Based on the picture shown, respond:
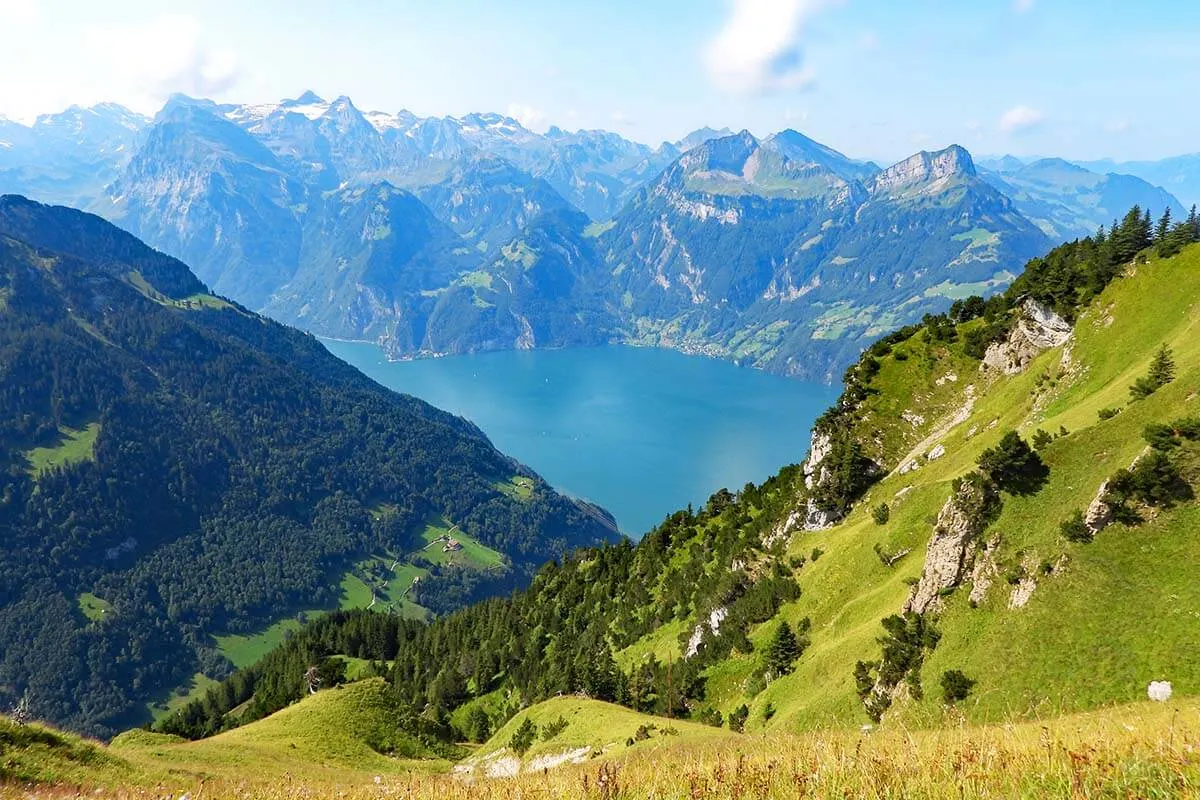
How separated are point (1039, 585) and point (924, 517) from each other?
59.0 feet

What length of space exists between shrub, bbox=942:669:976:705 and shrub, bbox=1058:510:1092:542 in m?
8.27

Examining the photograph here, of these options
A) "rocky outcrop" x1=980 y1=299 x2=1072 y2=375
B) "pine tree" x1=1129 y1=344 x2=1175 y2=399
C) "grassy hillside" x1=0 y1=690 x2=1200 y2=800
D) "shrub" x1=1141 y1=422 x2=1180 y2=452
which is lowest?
"grassy hillside" x1=0 y1=690 x2=1200 y2=800

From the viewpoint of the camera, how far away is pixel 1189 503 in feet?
91.5

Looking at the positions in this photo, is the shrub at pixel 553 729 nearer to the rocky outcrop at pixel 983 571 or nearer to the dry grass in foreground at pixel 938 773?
the rocky outcrop at pixel 983 571

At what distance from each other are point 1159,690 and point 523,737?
3971 centimetres

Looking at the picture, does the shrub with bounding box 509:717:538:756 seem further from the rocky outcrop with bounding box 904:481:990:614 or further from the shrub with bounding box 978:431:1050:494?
the shrub with bounding box 978:431:1050:494

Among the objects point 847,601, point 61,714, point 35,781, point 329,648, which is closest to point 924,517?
point 847,601

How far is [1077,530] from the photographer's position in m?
29.8

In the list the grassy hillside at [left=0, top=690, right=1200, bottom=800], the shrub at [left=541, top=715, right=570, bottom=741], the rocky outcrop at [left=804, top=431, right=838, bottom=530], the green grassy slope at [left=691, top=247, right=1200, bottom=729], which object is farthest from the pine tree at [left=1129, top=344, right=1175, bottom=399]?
the shrub at [left=541, top=715, right=570, bottom=741]

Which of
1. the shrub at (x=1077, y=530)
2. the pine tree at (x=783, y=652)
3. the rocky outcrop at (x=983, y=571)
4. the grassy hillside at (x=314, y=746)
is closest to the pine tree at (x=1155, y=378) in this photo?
the shrub at (x=1077, y=530)

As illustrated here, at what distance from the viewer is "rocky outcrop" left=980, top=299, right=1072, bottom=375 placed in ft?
204

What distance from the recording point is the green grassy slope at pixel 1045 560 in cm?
2555

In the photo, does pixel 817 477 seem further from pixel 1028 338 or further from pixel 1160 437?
pixel 1160 437

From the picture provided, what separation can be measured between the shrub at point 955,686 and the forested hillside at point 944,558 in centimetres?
8
